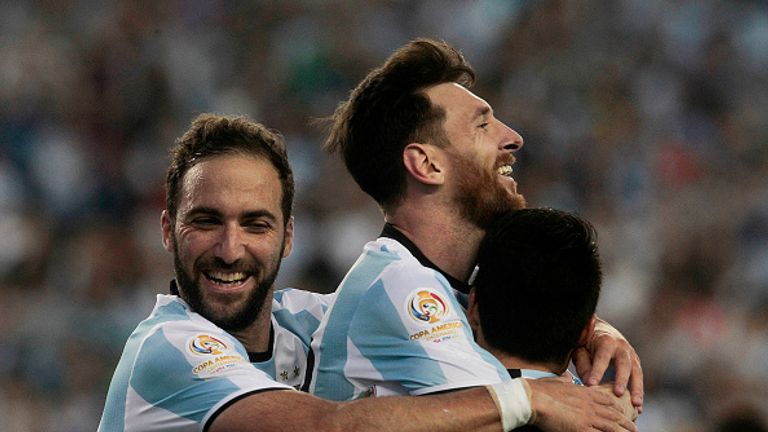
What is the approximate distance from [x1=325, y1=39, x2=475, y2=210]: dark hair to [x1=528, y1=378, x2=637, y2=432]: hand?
98cm

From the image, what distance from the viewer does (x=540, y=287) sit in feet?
14.7

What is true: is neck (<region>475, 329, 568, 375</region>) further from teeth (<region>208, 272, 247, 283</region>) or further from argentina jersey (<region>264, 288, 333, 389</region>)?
teeth (<region>208, 272, 247, 283</region>)

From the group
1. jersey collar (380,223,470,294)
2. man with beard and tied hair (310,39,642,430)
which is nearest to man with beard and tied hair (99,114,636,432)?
man with beard and tied hair (310,39,642,430)

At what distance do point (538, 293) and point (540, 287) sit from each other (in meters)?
0.02

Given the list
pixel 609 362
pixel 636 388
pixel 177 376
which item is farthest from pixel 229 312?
pixel 636 388

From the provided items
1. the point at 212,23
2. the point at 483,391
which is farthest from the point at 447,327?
the point at 212,23

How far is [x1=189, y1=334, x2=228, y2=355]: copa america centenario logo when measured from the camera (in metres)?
4.76

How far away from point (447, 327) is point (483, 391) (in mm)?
241

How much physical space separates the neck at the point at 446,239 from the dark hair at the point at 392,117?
0.12 m

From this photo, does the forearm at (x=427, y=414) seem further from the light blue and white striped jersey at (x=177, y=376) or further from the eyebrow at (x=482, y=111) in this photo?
the eyebrow at (x=482, y=111)

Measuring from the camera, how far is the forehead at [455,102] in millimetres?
5129

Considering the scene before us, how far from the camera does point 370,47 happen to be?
12562mm

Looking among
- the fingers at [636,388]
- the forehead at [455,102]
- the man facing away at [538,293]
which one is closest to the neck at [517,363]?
the man facing away at [538,293]

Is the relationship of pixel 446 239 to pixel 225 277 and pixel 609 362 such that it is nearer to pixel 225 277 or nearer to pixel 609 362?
pixel 609 362
